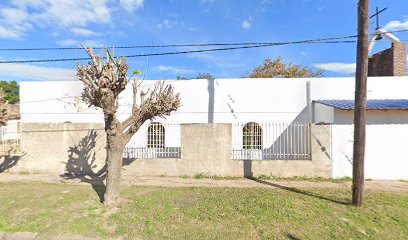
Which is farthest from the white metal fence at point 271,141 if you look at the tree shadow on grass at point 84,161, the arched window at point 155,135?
the tree shadow on grass at point 84,161

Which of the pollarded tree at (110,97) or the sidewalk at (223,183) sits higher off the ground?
the pollarded tree at (110,97)

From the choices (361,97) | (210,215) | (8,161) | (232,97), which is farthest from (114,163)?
(232,97)

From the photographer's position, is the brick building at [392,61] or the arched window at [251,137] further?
the brick building at [392,61]

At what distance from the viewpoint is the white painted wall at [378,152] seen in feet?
25.6

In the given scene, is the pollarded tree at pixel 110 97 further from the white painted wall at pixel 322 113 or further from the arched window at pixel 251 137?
the white painted wall at pixel 322 113

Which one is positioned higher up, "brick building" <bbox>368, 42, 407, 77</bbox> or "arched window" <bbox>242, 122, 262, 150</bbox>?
"brick building" <bbox>368, 42, 407, 77</bbox>

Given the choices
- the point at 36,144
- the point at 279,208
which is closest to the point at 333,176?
the point at 279,208

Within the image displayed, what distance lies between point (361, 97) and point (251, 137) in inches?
235

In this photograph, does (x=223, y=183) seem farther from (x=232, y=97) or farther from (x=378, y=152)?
(x=232, y=97)

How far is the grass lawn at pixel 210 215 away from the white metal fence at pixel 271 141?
2202 millimetres

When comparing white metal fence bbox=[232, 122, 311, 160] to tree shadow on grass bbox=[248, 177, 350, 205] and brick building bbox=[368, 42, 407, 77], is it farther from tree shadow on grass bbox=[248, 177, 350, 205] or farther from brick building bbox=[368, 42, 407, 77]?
brick building bbox=[368, 42, 407, 77]

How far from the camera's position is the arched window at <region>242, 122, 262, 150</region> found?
1078cm

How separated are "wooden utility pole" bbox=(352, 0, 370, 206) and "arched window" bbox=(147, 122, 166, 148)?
26.5ft

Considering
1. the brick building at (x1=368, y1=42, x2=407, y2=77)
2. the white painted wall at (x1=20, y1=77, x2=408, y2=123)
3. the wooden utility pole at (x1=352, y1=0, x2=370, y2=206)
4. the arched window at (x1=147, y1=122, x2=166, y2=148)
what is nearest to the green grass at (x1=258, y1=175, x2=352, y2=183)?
the wooden utility pole at (x1=352, y1=0, x2=370, y2=206)
